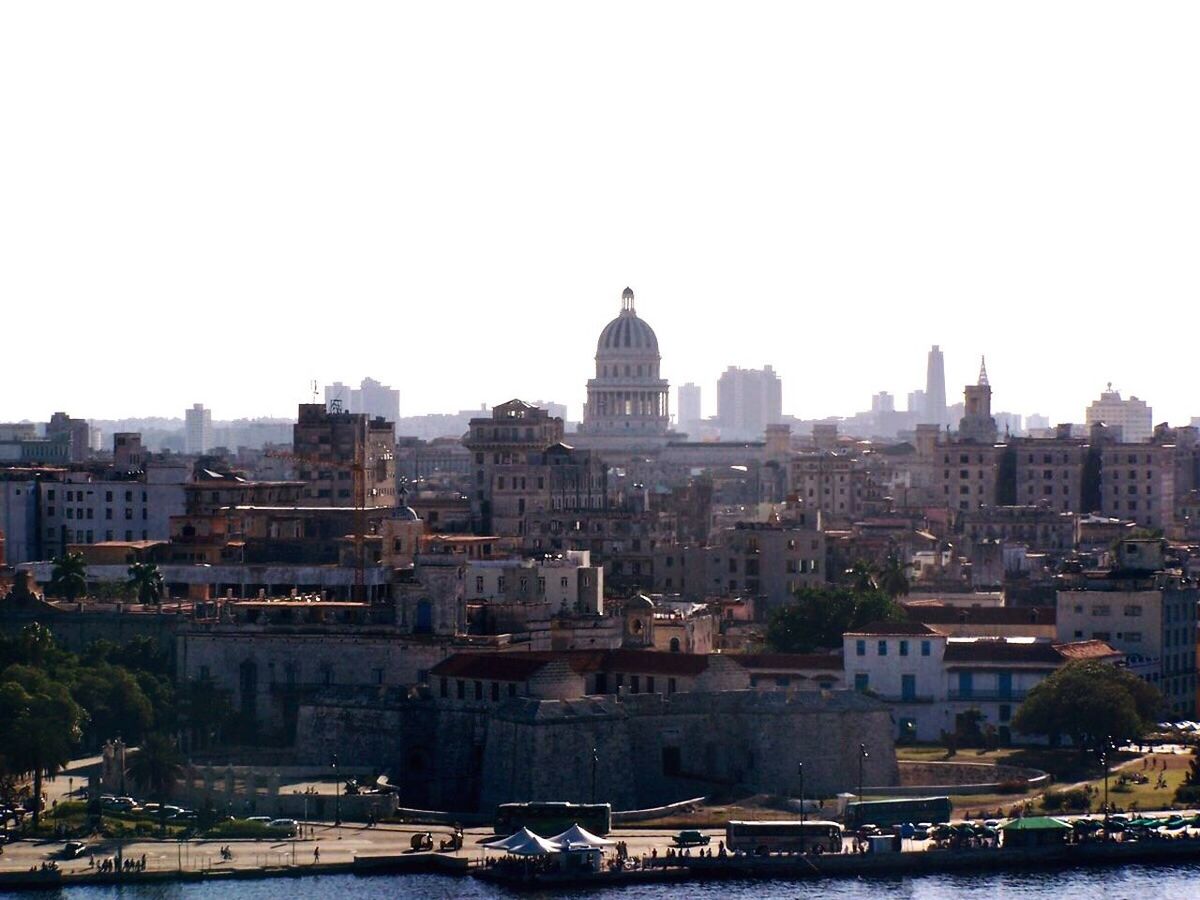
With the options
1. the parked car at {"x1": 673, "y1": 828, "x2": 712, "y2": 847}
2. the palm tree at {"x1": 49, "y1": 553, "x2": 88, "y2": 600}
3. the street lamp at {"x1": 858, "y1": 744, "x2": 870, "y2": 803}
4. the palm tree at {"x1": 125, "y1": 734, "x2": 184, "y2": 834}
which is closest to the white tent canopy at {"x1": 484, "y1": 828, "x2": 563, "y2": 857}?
the parked car at {"x1": 673, "y1": 828, "x2": 712, "y2": 847}

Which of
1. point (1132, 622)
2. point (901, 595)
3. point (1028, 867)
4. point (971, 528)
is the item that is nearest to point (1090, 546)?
point (971, 528)

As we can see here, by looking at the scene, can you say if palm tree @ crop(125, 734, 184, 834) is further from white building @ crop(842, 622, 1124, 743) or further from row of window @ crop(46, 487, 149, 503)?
row of window @ crop(46, 487, 149, 503)

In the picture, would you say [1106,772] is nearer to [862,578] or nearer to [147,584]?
[862,578]

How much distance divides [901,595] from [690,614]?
20.6 meters

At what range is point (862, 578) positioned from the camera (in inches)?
5512

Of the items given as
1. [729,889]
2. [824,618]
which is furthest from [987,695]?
[729,889]

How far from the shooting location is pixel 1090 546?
612ft

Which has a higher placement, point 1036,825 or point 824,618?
point 824,618

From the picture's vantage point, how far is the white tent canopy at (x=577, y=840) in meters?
98.1

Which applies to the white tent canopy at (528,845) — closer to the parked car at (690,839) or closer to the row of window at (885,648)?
the parked car at (690,839)

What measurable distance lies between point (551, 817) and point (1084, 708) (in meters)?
21.5

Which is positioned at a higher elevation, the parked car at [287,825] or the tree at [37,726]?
the tree at [37,726]

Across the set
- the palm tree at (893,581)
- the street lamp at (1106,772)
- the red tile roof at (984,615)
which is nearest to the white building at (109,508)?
the palm tree at (893,581)

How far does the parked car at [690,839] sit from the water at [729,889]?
9.02 ft
